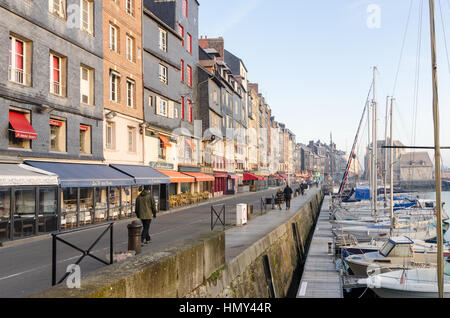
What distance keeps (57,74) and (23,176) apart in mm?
7168

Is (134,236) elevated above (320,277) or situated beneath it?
elevated above

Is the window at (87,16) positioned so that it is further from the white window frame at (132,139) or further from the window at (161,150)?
Answer: the window at (161,150)

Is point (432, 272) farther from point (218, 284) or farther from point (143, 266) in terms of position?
point (143, 266)

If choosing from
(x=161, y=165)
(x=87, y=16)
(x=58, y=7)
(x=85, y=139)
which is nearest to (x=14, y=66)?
(x=58, y=7)

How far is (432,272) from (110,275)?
508 inches

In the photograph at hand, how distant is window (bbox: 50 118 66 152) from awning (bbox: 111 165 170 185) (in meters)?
4.56

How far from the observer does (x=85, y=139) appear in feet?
77.8

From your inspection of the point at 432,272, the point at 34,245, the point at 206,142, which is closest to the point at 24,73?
the point at 34,245

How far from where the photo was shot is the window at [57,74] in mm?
20688

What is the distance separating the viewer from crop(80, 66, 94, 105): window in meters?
23.5

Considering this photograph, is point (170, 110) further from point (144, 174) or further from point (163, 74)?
point (144, 174)

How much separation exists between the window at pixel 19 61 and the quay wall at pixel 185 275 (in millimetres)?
12462

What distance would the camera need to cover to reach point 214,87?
164 ft
